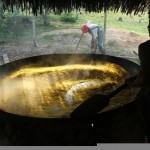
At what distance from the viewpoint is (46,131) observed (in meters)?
2.28

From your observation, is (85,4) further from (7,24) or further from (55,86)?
(7,24)

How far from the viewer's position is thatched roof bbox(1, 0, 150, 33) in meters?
2.44

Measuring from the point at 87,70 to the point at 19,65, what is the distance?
89 cm

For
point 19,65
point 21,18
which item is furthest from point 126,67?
point 21,18

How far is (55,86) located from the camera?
341 centimetres

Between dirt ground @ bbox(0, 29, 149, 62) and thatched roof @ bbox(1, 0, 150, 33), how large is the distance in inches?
183

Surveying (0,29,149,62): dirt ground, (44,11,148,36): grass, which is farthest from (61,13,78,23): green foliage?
(0,29,149,62): dirt ground

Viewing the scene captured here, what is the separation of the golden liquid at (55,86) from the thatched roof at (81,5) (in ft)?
2.97

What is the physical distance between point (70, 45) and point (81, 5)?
5.87 meters

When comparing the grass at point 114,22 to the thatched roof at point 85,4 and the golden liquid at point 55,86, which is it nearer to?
the golden liquid at point 55,86

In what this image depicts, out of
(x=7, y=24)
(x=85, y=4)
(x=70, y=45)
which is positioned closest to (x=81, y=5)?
(x=85, y=4)

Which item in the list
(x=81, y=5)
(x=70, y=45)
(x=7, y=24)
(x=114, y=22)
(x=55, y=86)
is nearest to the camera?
(x=81, y=5)

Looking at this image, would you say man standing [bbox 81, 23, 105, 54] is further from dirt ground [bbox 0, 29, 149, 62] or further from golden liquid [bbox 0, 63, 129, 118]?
golden liquid [bbox 0, 63, 129, 118]

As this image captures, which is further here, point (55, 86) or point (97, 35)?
point (97, 35)
